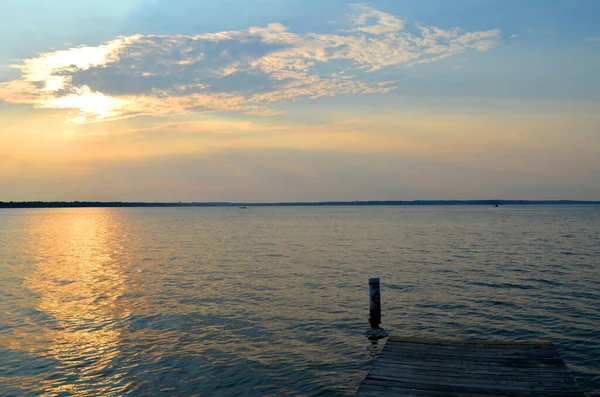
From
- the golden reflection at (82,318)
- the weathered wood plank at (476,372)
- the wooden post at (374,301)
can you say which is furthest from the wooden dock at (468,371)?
the golden reflection at (82,318)

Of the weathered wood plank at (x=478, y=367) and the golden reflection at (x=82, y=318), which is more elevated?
the weathered wood plank at (x=478, y=367)

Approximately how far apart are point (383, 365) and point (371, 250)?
142 feet

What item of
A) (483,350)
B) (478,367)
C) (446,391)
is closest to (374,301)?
(483,350)

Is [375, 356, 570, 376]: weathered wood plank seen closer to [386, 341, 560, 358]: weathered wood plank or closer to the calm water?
[386, 341, 560, 358]: weathered wood plank

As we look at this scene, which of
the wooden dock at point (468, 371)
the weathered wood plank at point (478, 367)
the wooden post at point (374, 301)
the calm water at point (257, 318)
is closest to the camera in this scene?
the wooden dock at point (468, 371)

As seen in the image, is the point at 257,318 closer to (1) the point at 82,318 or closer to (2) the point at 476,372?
(1) the point at 82,318

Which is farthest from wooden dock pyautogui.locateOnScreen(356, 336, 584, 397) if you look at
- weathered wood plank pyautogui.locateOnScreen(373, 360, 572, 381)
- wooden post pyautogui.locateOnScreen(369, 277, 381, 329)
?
wooden post pyautogui.locateOnScreen(369, 277, 381, 329)

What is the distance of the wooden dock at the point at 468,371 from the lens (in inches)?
427

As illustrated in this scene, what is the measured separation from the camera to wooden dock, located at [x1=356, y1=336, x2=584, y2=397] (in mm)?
10852

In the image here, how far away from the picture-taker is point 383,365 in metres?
12.6

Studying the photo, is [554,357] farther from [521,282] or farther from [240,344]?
[521,282]

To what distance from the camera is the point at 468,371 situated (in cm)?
1213

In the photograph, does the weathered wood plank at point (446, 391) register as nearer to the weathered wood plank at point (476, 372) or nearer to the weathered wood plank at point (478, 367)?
the weathered wood plank at point (476, 372)

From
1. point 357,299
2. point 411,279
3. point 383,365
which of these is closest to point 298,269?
point 411,279
